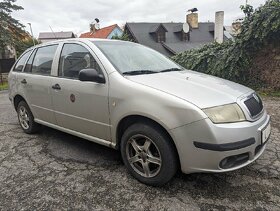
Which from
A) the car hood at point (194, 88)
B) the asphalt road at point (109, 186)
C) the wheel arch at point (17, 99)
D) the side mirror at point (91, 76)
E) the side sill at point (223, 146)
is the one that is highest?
the side mirror at point (91, 76)

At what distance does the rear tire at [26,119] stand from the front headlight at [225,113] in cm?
331

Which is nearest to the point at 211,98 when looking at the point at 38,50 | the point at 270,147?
the point at 270,147

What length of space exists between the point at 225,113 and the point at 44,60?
2.96 metres

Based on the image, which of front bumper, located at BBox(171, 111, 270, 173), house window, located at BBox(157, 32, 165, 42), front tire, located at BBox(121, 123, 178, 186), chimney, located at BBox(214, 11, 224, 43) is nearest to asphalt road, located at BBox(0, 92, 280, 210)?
front tire, located at BBox(121, 123, 178, 186)

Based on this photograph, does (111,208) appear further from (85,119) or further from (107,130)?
(85,119)

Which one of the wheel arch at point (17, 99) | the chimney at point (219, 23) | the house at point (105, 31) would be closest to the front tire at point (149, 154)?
the wheel arch at point (17, 99)

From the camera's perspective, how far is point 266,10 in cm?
678

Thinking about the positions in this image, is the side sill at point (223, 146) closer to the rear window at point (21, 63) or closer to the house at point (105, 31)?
the rear window at point (21, 63)

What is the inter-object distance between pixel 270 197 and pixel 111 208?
1.57 m

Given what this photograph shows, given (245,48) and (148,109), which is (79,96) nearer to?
(148,109)

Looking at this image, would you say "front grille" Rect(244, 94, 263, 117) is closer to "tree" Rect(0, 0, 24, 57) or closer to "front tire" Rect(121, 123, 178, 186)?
"front tire" Rect(121, 123, 178, 186)

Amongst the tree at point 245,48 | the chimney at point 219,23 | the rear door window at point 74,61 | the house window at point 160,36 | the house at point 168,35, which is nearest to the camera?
the rear door window at point 74,61

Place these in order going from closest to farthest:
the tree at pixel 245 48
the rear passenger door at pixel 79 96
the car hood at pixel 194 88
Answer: the car hood at pixel 194 88
the rear passenger door at pixel 79 96
the tree at pixel 245 48

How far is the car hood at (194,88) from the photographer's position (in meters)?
2.37
